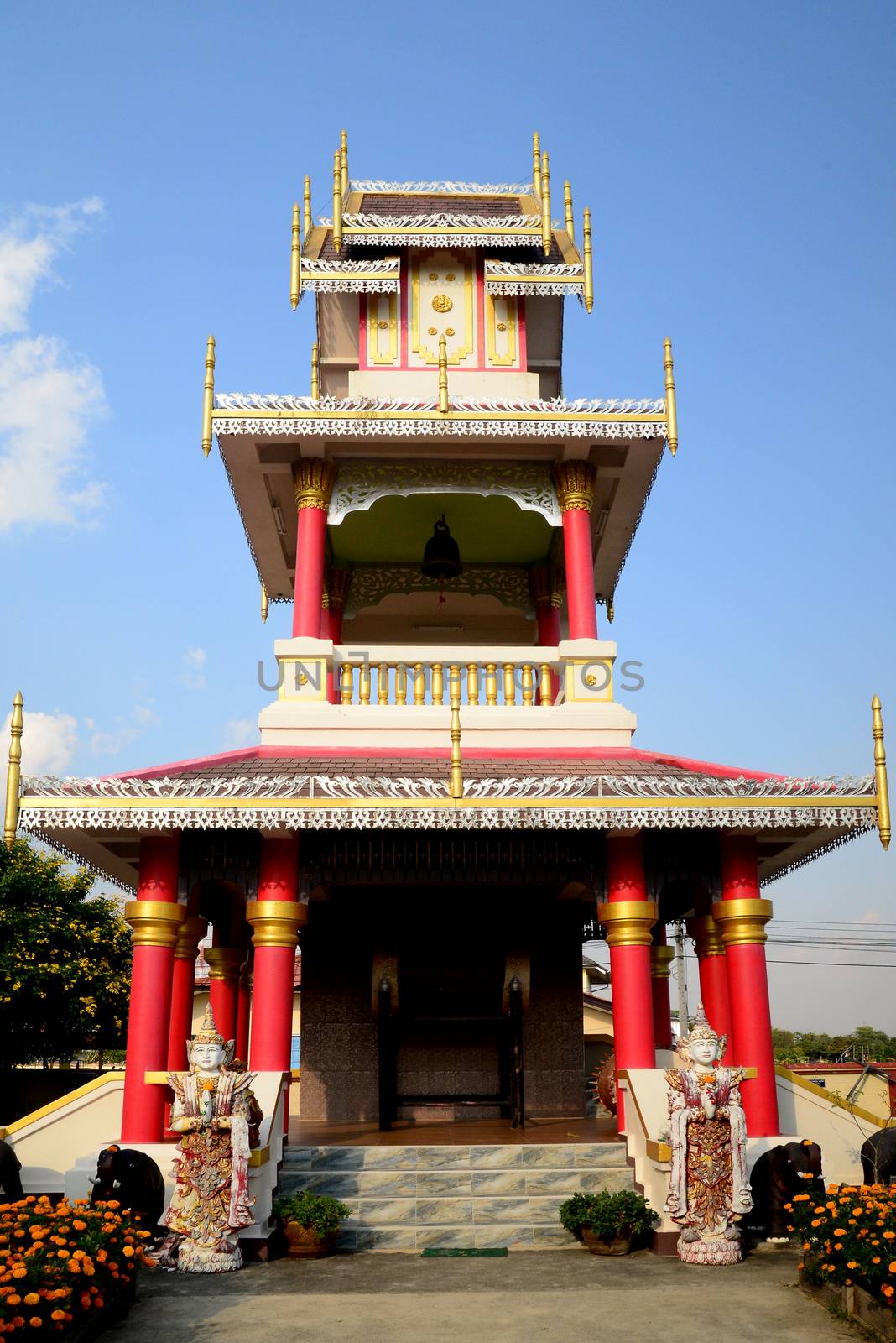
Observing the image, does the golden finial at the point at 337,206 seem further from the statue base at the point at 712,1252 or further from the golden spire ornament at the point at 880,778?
the statue base at the point at 712,1252

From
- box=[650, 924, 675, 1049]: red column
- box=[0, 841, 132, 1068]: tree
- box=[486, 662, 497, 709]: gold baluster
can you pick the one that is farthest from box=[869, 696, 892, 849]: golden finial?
box=[0, 841, 132, 1068]: tree

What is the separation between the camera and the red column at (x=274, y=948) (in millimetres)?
12258

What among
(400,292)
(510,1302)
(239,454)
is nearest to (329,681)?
(239,454)

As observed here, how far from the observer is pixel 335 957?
54.0 feet

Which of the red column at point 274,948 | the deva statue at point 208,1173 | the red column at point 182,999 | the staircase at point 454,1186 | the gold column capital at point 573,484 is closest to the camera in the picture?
the deva statue at point 208,1173

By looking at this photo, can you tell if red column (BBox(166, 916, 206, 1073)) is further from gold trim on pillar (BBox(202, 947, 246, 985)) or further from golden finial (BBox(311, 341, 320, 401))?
golden finial (BBox(311, 341, 320, 401))

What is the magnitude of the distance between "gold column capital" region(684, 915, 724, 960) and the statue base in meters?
4.78

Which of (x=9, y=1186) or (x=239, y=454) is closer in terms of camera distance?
(x=9, y=1186)

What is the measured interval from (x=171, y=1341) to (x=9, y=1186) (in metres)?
3.67

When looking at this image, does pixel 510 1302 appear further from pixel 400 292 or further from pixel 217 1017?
pixel 400 292

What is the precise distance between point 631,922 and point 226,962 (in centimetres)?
751

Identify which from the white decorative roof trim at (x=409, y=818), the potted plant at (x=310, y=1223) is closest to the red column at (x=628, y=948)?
the white decorative roof trim at (x=409, y=818)

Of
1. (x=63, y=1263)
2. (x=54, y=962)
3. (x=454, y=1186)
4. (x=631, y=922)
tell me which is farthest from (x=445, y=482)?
(x=54, y=962)

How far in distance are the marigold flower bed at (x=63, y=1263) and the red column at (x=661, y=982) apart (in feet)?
35.0
